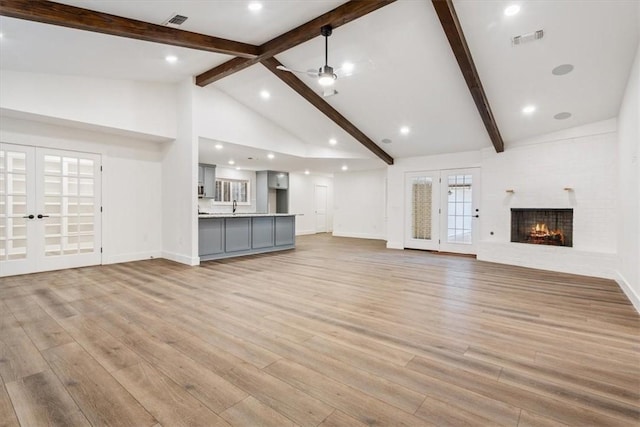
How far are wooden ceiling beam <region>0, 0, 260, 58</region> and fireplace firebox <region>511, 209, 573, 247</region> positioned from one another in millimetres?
6459

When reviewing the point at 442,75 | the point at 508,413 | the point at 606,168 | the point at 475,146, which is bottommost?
the point at 508,413

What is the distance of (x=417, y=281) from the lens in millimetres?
4750

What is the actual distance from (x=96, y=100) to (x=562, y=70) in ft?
24.0

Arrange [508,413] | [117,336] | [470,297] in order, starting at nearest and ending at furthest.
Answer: [508,413], [117,336], [470,297]

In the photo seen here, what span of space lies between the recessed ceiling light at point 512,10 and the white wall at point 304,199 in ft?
29.4

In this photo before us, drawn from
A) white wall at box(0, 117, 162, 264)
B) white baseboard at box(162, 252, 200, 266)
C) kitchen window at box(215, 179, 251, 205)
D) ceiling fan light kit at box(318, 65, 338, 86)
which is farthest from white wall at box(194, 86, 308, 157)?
kitchen window at box(215, 179, 251, 205)

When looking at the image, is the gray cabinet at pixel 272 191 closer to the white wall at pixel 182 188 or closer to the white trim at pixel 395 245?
the white trim at pixel 395 245

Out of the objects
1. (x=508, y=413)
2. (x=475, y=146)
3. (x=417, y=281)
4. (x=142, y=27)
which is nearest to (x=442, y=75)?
(x=475, y=146)

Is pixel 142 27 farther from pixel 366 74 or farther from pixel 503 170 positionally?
pixel 503 170

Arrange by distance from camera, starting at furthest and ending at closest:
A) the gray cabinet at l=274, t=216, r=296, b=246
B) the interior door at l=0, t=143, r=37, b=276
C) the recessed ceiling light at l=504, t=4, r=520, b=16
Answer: the gray cabinet at l=274, t=216, r=296, b=246
the interior door at l=0, t=143, r=37, b=276
the recessed ceiling light at l=504, t=4, r=520, b=16

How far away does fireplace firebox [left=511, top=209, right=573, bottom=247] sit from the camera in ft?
19.7

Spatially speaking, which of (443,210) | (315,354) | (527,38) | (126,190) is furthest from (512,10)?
(126,190)

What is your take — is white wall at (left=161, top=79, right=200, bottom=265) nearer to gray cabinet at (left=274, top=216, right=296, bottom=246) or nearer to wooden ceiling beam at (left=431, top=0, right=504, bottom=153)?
gray cabinet at (left=274, top=216, right=296, bottom=246)

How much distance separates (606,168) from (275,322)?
6.28m
